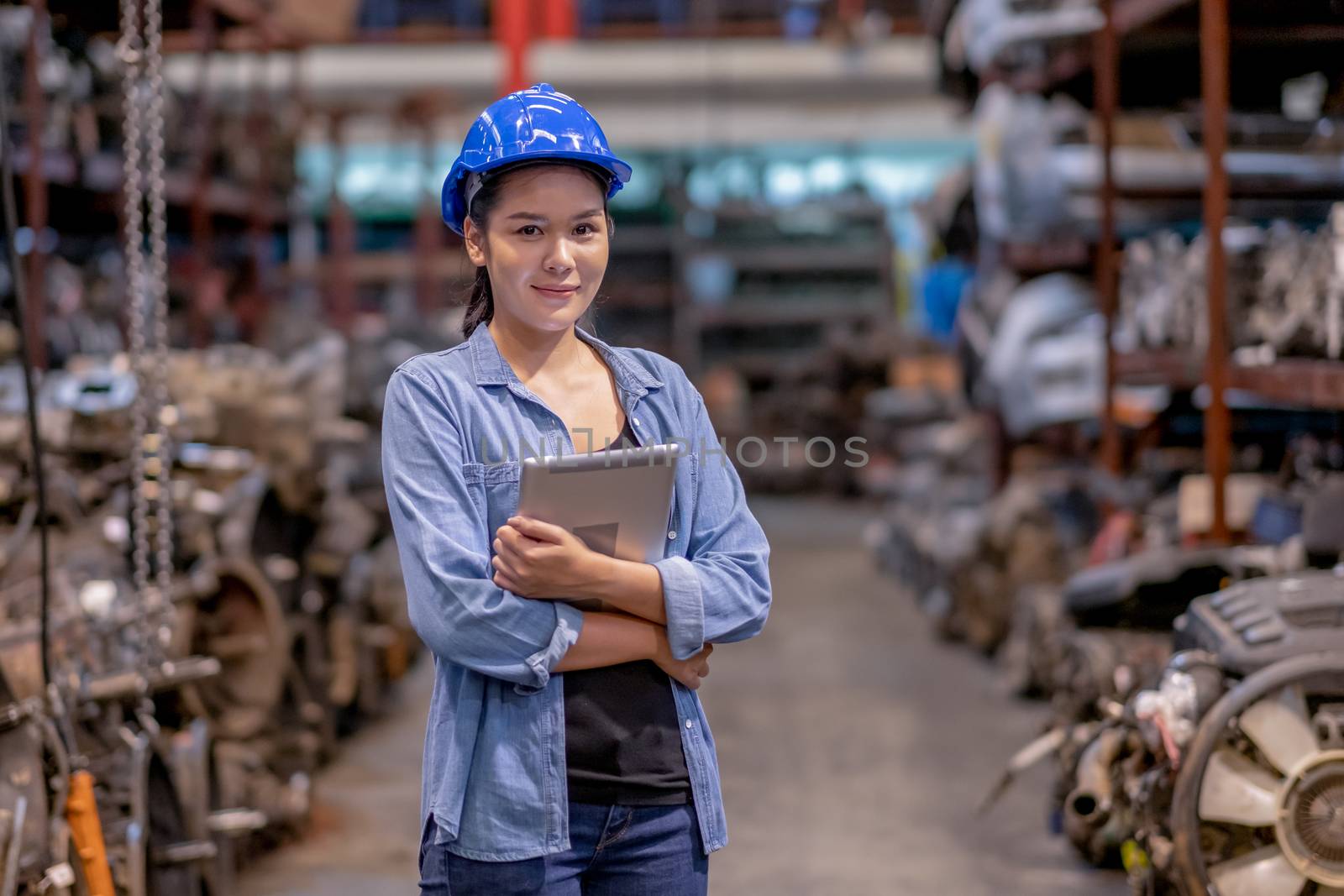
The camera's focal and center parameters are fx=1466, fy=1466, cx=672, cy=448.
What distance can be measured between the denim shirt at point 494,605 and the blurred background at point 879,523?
0.77 ft

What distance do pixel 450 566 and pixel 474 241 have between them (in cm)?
39

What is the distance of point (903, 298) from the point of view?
48.1 ft

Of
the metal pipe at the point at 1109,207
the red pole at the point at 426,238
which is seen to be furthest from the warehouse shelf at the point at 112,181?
the metal pipe at the point at 1109,207

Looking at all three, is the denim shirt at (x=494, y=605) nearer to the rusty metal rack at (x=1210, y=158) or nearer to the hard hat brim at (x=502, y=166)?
the hard hat brim at (x=502, y=166)

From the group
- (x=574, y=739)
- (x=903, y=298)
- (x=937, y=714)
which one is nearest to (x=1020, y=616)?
(x=937, y=714)

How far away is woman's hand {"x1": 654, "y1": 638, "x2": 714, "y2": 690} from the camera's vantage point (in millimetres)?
1633

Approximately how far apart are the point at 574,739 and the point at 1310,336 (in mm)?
2701

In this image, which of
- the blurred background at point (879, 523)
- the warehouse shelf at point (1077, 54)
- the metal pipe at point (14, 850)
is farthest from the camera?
the warehouse shelf at point (1077, 54)

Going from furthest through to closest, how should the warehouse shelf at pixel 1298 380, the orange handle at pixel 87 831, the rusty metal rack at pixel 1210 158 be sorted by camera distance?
1. the rusty metal rack at pixel 1210 158
2. the warehouse shelf at pixel 1298 380
3. the orange handle at pixel 87 831

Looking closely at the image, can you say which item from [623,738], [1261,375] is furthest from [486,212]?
[1261,375]

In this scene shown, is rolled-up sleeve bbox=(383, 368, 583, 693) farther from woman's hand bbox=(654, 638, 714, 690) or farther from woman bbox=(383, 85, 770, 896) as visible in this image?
woman's hand bbox=(654, 638, 714, 690)

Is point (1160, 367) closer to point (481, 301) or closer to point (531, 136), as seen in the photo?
point (481, 301)

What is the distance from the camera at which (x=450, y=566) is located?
1563 mm

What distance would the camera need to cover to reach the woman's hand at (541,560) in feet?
5.05
